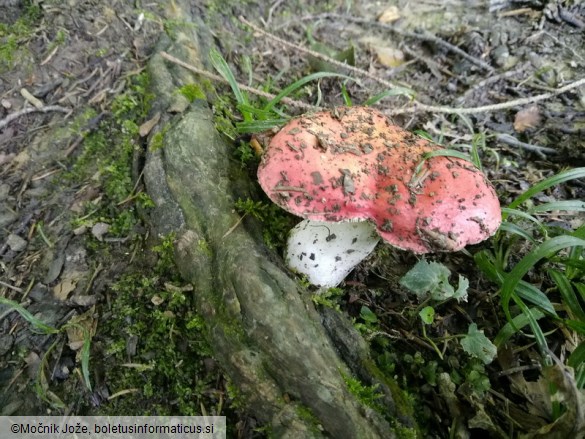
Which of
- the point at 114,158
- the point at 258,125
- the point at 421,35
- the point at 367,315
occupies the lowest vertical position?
the point at 367,315

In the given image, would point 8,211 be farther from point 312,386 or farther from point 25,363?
point 312,386

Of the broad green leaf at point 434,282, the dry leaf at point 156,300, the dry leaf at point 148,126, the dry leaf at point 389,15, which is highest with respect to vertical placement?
the dry leaf at point 389,15

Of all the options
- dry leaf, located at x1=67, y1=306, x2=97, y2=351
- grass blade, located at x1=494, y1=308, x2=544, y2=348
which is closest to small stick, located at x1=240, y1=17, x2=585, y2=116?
grass blade, located at x1=494, y1=308, x2=544, y2=348

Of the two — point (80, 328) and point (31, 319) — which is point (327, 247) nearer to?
point (80, 328)

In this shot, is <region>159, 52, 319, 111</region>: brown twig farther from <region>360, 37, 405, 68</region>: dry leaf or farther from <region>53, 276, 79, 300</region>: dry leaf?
<region>53, 276, 79, 300</region>: dry leaf

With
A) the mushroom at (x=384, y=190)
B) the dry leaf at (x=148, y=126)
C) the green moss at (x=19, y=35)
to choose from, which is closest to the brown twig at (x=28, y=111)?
the green moss at (x=19, y=35)

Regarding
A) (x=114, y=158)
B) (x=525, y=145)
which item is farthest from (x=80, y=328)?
(x=525, y=145)

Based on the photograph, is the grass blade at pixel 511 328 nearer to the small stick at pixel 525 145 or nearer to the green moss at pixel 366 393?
the green moss at pixel 366 393

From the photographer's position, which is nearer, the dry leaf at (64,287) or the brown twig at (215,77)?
the dry leaf at (64,287)
